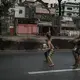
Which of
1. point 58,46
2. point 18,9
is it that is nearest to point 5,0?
point 58,46

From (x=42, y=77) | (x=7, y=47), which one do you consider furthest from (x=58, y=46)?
(x=42, y=77)

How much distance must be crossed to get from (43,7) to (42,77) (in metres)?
62.9

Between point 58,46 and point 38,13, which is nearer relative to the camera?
point 58,46

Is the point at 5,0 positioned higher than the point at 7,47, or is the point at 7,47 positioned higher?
the point at 5,0

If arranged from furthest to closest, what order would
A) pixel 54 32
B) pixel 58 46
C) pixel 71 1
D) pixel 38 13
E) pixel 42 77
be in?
pixel 71 1
pixel 38 13
pixel 54 32
pixel 58 46
pixel 42 77

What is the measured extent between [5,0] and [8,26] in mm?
3380

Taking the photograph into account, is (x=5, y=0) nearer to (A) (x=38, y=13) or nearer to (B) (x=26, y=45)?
(B) (x=26, y=45)

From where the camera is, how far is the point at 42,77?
984 centimetres

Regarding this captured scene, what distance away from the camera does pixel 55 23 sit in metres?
36.3

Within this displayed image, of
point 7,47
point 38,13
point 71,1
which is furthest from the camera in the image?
point 71,1

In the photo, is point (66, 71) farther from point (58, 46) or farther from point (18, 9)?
point (18, 9)

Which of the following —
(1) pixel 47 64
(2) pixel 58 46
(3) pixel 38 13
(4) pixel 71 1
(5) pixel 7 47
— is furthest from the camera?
(4) pixel 71 1

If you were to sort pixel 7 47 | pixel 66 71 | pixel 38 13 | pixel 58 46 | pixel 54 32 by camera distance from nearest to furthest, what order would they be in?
pixel 66 71 < pixel 7 47 < pixel 58 46 < pixel 54 32 < pixel 38 13

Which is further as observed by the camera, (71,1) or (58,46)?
(71,1)
